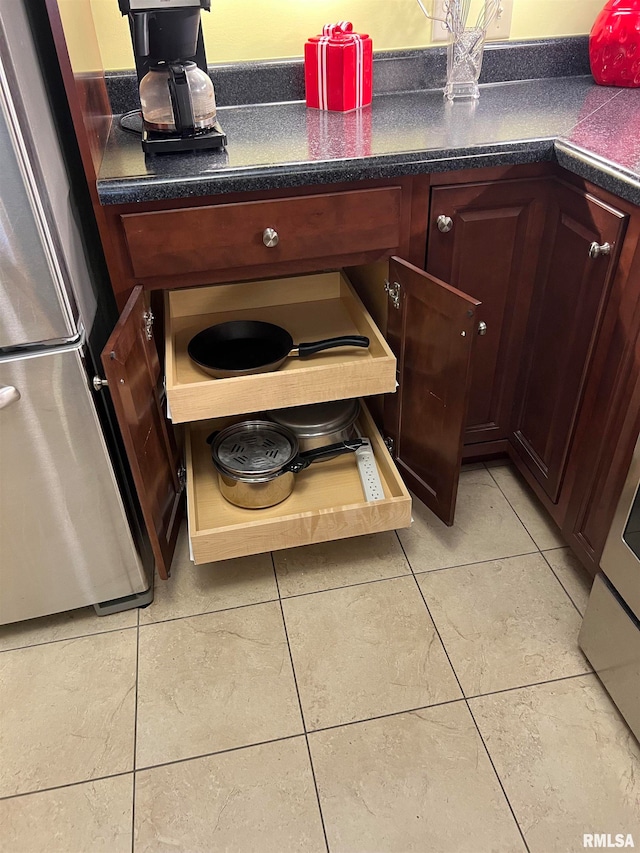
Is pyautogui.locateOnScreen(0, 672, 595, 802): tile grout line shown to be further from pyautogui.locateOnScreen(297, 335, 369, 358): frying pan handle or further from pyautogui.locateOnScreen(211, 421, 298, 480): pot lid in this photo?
pyautogui.locateOnScreen(297, 335, 369, 358): frying pan handle

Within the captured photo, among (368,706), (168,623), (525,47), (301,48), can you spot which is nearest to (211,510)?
(168,623)

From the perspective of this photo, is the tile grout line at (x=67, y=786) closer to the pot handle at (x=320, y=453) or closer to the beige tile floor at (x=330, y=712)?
the beige tile floor at (x=330, y=712)

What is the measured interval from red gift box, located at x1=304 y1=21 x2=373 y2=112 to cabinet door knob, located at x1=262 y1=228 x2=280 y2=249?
20.9 inches

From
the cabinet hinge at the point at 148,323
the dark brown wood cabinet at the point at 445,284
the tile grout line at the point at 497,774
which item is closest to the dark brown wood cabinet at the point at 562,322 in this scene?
the dark brown wood cabinet at the point at 445,284

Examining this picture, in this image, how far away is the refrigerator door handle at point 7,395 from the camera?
43.2 inches

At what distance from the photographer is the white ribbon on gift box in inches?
58.5

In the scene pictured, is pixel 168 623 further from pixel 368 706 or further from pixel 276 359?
pixel 276 359

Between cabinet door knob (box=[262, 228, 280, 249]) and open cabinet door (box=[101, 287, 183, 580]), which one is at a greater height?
cabinet door knob (box=[262, 228, 280, 249])

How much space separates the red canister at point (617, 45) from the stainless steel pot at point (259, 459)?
3.77ft

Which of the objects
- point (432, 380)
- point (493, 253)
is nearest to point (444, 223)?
point (493, 253)

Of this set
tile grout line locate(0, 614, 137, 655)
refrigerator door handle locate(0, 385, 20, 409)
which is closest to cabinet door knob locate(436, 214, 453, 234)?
refrigerator door handle locate(0, 385, 20, 409)

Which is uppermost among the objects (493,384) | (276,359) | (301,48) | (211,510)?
(301,48)

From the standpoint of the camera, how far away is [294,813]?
3.69 ft

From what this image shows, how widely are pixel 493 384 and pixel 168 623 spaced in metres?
0.97
